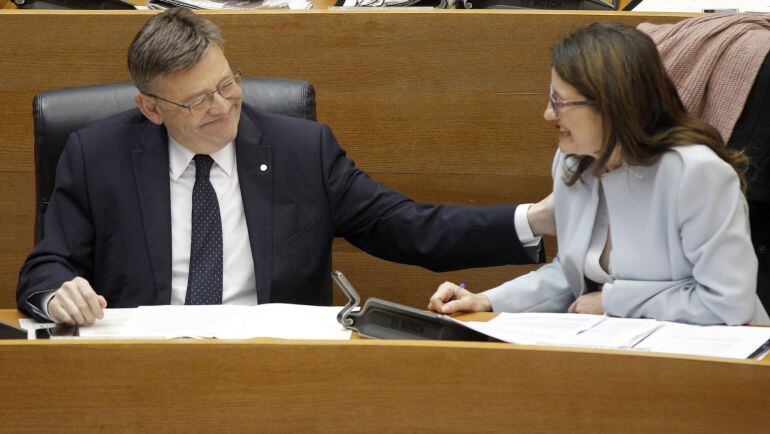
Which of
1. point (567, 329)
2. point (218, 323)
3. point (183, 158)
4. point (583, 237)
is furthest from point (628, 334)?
point (183, 158)

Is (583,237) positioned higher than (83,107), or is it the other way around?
(83,107)

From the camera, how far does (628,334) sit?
1.81 metres

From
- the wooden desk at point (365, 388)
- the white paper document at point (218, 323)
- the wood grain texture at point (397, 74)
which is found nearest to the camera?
the wooden desk at point (365, 388)

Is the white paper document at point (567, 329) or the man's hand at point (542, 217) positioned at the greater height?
the man's hand at point (542, 217)

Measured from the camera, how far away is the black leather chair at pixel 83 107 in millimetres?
2338

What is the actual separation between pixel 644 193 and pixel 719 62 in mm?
461

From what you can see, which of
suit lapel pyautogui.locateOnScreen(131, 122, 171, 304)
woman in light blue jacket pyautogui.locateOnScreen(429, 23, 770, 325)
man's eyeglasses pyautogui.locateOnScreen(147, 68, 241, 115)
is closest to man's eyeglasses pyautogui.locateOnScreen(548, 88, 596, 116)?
woman in light blue jacket pyautogui.locateOnScreen(429, 23, 770, 325)

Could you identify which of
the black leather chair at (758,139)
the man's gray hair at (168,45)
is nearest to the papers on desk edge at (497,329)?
the man's gray hair at (168,45)

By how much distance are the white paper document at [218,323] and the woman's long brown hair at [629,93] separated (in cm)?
56

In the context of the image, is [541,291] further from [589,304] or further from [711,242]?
[711,242]

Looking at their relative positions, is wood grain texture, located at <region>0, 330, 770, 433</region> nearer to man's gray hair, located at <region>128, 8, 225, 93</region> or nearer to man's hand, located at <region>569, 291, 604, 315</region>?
man's hand, located at <region>569, 291, 604, 315</region>

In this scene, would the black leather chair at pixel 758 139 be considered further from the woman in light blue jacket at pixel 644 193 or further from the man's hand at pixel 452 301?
the man's hand at pixel 452 301

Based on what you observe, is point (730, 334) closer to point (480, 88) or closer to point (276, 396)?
point (276, 396)

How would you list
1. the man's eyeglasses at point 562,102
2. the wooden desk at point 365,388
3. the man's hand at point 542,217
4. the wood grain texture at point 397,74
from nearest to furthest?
1. the wooden desk at point 365,388
2. the man's eyeglasses at point 562,102
3. the man's hand at point 542,217
4. the wood grain texture at point 397,74
